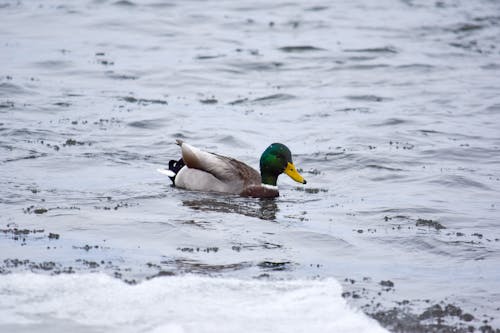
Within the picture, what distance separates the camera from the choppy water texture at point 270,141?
8.69 metres

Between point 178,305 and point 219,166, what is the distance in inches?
182

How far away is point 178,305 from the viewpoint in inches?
294

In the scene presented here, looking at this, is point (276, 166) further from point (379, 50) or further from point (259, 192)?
point (379, 50)

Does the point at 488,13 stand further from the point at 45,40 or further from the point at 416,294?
the point at 416,294

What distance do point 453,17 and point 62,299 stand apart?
57.6 ft

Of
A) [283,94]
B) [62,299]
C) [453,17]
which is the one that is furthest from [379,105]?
[62,299]

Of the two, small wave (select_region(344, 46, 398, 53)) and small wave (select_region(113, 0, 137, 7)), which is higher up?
small wave (select_region(113, 0, 137, 7))

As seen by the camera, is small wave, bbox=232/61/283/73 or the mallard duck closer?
the mallard duck

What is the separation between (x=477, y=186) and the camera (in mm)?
12312

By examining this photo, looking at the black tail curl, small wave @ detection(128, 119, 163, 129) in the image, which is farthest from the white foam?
small wave @ detection(128, 119, 163, 129)

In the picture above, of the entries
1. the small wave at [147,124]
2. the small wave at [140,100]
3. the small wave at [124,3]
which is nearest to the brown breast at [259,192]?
the small wave at [147,124]

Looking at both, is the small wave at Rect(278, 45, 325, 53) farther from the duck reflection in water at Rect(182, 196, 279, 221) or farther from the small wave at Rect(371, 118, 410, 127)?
the duck reflection in water at Rect(182, 196, 279, 221)

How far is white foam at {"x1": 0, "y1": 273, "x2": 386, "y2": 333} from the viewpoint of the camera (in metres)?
7.16

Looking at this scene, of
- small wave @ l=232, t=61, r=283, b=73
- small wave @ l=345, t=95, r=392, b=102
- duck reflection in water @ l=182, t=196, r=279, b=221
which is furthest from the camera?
small wave @ l=232, t=61, r=283, b=73
